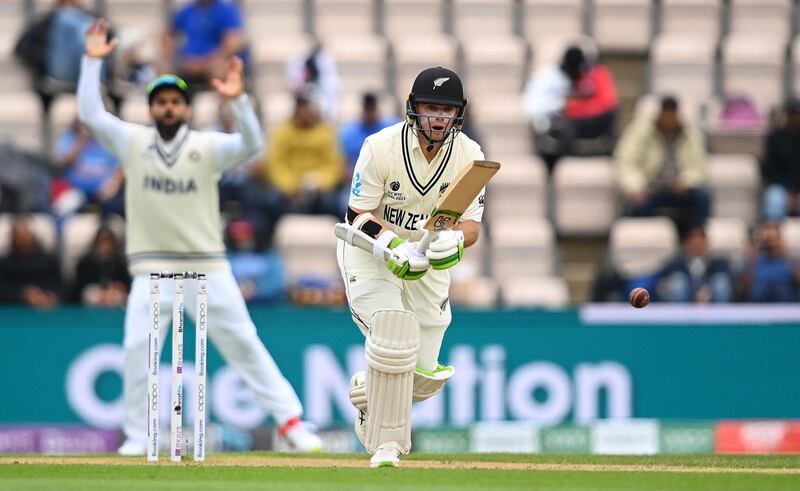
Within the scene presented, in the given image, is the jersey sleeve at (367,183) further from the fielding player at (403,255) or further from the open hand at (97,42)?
the open hand at (97,42)

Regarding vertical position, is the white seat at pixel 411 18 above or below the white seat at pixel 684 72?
above

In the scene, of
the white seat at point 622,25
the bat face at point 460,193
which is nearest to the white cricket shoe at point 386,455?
the bat face at point 460,193

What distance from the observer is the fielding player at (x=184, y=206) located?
8.29 meters

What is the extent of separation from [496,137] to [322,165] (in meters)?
1.32

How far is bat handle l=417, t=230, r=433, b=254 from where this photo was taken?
6.36 metres

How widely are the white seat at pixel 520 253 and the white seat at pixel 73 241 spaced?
2.58 m

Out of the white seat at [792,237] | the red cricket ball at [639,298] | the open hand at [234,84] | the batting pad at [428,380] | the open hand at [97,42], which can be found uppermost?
the open hand at [97,42]

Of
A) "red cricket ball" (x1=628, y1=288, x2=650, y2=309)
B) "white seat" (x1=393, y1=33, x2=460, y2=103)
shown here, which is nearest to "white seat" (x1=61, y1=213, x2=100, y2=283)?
"white seat" (x1=393, y1=33, x2=460, y2=103)

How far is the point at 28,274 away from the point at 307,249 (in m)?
1.73

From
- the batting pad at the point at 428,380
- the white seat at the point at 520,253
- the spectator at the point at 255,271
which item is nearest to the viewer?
the batting pad at the point at 428,380

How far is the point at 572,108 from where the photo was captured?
465 inches

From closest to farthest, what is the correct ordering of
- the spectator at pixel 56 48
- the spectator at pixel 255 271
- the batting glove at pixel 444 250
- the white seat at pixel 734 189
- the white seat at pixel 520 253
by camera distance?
1. the batting glove at pixel 444 250
2. the spectator at pixel 255 271
3. the white seat at pixel 520 253
4. the white seat at pixel 734 189
5. the spectator at pixel 56 48

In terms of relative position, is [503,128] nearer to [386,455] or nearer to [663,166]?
[663,166]

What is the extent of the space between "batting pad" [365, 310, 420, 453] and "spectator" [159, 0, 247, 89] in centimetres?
587
